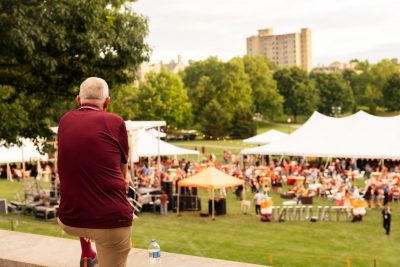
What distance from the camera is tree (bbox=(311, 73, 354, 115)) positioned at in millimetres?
101188

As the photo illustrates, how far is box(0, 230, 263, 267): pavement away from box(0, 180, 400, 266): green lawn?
800 centimetres

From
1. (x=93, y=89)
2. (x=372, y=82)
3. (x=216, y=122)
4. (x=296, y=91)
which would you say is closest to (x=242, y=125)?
(x=216, y=122)

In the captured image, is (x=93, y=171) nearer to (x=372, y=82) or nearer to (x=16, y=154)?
(x=16, y=154)

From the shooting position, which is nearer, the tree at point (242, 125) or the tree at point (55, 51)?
the tree at point (55, 51)

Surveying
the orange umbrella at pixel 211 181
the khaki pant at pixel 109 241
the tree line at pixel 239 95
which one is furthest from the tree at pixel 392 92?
the khaki pant at pixel 109 241

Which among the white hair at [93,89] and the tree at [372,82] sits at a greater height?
the tree at [372,82]

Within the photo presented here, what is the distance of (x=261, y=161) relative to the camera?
40.5 meters

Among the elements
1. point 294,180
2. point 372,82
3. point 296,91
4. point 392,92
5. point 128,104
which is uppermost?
point 372,82

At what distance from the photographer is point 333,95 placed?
333ft

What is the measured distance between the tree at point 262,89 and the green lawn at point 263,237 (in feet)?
223

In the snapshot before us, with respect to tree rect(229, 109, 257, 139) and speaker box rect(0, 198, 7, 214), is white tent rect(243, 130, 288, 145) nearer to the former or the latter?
speaker box rect(0, 198, 7, 214)

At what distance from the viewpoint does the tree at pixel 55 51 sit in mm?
14000

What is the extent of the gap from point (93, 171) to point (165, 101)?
7536 centimetres

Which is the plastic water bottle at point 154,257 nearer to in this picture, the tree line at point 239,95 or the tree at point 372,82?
the tree line at point 239,95
